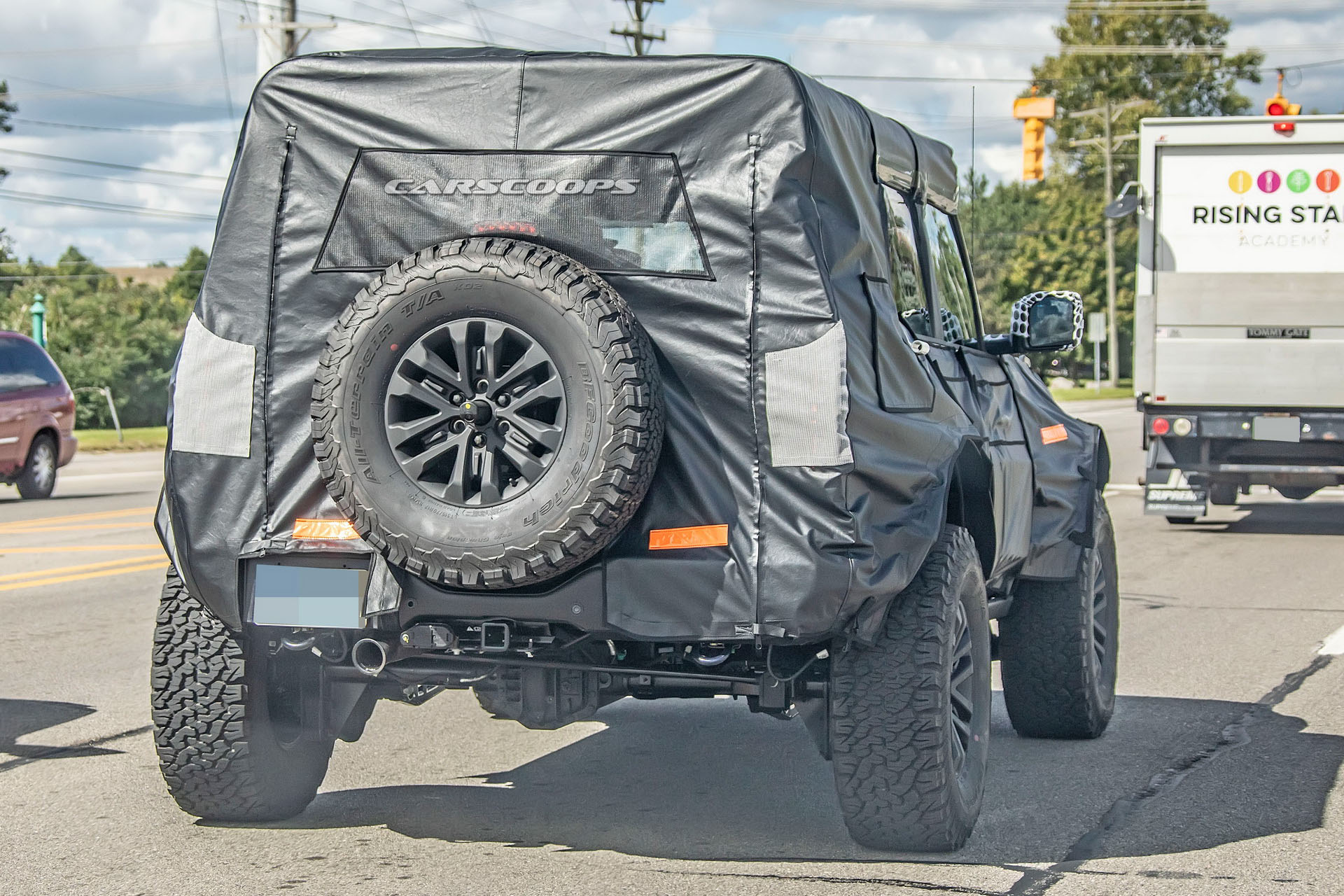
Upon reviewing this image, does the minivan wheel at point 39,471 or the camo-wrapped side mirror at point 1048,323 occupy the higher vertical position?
the camo-wrapped side mirror at point 1048,323

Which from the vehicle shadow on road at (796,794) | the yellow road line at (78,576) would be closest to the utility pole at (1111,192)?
the yellow road line at (78,576)

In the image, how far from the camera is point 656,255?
471 centimetres

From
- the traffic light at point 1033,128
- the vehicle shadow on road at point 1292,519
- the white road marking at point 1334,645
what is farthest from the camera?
the traffic light at point 1033,128

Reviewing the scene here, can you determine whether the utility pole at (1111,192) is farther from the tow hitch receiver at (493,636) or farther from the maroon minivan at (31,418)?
the tow hitch receiver at (493,636)

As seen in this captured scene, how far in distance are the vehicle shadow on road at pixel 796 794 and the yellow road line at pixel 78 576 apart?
6381 mm

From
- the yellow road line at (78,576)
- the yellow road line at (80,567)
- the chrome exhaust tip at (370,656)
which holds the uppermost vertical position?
the chrome exhaust tip at (370,656)

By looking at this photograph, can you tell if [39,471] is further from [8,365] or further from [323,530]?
[323,530]

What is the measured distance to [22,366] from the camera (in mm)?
20188

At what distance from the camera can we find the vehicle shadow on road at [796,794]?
5.23 m

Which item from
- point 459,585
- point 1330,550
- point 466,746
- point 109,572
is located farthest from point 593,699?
point 1330,550

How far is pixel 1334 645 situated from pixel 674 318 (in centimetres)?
594

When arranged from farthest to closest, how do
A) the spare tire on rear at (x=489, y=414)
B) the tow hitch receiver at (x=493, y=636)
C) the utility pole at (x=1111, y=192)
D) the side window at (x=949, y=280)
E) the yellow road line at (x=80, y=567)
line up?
the utility pole at (x=1111, y=192)
the yellow road line at (x=80, y=567)
the side window at (x=949, y=280)
the tow hitch receiver at (x=493, y=636)
the spare tire on rear at (x=489, y=414)

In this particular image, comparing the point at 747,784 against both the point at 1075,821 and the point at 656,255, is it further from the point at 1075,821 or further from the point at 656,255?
the point at 656,255

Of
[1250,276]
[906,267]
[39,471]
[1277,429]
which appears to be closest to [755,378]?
[906,267]
